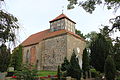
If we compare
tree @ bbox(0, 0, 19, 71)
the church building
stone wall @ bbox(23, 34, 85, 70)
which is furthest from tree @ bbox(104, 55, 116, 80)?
tree @ bbox(0, 0, 19, 71)

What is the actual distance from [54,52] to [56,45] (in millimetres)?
1495

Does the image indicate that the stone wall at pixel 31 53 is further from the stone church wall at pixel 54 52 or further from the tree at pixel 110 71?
the tree at pixel 110 71

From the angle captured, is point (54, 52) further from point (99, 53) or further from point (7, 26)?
point (7, 26)

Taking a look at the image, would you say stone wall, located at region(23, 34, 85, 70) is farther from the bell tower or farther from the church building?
the bell tower

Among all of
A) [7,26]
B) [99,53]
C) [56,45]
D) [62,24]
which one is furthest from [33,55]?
[7,26]

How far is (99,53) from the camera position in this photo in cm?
1770

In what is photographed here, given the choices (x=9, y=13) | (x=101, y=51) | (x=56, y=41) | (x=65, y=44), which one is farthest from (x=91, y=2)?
(x=56, y=41)

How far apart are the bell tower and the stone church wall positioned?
8.18ft

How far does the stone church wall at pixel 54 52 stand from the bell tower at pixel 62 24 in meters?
2.49

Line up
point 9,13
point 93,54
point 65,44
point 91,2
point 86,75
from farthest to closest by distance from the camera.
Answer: point 65,44 → point 93,54 → point 86,75 → point 91,2 → point 9,13

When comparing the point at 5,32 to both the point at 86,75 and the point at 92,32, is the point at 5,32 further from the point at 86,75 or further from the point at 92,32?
the point at 92,32

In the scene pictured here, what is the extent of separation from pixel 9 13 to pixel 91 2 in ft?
22.6

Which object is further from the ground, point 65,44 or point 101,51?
point 65,44

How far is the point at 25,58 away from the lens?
32.9 meters
